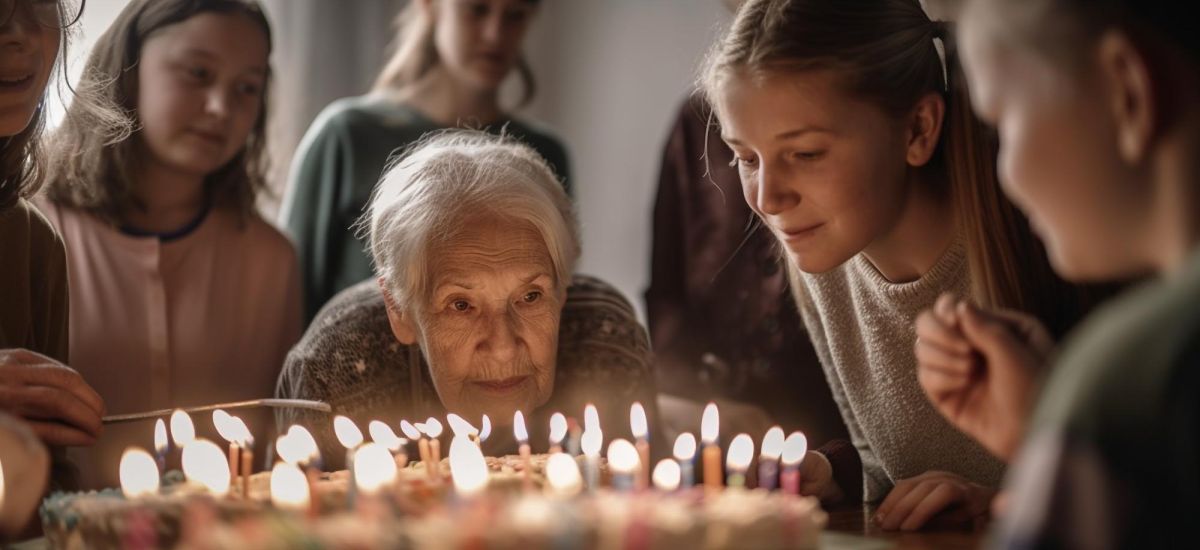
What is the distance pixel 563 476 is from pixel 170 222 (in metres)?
2.15

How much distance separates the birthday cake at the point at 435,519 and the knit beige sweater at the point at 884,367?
3.12 ft

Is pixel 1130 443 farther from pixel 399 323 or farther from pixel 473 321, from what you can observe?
pixel 399 323

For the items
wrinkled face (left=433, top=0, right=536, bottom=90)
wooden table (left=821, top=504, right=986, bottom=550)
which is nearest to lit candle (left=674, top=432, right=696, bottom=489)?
wooden table (left=821, top=504, right=986, bottom=550)

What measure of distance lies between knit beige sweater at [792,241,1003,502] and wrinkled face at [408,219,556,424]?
66 cm

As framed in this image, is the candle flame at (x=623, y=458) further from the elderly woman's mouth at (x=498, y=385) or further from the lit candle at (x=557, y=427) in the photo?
the elderly woman's mouth at (x=498, y=385)

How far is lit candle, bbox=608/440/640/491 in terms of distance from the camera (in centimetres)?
187

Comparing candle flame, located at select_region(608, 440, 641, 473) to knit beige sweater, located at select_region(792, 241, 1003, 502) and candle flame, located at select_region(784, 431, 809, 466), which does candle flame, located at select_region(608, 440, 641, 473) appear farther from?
knit beige sweater, located at select_region(792, 241, 1003, 502)

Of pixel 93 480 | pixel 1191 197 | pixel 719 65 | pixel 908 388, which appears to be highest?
pixel 719 65

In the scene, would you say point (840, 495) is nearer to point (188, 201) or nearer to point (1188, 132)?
point (1188, 132)

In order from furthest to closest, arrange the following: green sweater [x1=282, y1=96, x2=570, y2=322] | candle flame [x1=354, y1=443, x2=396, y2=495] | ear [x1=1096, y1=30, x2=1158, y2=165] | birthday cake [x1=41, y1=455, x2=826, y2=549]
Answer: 1. green sweater [x1=282, y1=96, x2=570, y2=322]
2. candle flame [x1=354, y1=443, x2=396, y2=495]
3. birthday cake [x1=41, y1=455, x2=826, y2=549]
4. ear [x1=1096, y1=30, x2=1158, y2=165]

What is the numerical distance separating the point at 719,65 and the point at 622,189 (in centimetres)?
325

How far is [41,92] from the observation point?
268 centimetres

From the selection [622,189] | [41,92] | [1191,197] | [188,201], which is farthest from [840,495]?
[622,189]

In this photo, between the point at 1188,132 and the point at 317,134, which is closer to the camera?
the point at 1188,132
